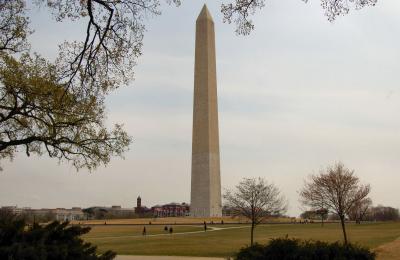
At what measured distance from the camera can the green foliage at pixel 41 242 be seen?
7812 mm

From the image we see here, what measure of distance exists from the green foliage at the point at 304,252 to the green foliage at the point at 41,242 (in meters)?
3.33

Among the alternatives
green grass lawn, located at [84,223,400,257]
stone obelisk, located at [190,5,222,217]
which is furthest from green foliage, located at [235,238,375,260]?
stone obelisk, located at [190,5,222,217]

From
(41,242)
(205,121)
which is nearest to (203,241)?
(41,242)

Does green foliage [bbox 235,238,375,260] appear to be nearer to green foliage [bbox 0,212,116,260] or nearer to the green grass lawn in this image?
green foliage [bbox 0,212,116,260]

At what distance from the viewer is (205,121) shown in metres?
67.9

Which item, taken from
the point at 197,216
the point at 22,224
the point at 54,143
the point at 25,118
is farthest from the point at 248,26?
the point at 197,216

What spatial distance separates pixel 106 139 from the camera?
18.4 metres

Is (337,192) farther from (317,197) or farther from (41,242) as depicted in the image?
(41,242)

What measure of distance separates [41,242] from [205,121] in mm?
59918

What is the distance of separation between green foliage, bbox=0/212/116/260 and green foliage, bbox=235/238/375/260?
3.33 metres

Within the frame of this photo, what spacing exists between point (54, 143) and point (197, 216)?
187ft

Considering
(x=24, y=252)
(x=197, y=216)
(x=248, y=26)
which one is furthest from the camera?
(x=197, y=216)

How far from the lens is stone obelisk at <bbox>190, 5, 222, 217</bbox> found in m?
67.7

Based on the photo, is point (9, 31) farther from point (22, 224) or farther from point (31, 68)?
point (22, 224)
